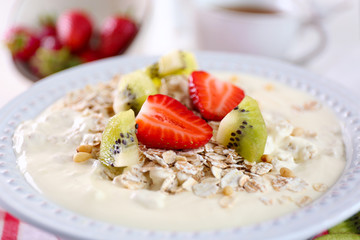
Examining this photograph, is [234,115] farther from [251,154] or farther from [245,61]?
[245,61]

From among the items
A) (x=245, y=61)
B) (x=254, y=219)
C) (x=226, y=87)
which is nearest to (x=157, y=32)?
(x=245, y=61)

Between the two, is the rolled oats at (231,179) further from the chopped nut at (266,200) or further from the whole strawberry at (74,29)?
Result: the whole strawberry at (74,29)

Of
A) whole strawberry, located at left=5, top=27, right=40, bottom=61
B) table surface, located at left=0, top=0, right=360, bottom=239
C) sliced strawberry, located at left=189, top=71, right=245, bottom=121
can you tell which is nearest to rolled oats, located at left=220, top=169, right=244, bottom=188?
sliced strawberry, located at left=189, top=71, right=245, bottom=121

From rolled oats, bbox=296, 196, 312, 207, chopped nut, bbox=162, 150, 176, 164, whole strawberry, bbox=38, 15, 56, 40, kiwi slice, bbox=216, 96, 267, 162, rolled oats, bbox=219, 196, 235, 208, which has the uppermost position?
whole strawberry, bbox=38, 15, 56, 40

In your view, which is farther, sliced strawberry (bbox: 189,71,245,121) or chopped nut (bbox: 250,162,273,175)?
sliced strawberry (bbox: 189,71,245,121)

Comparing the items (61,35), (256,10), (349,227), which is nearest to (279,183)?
(349,227)

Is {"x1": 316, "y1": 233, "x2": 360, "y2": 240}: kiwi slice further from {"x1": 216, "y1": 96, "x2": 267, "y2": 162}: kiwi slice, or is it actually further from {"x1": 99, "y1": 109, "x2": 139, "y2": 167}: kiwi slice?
{"x1": 99, "y1": 109, "x2": 139, "y2": 167}: kiwi slice

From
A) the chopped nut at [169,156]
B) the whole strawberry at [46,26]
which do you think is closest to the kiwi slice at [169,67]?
the chopped nut at [169,156]
